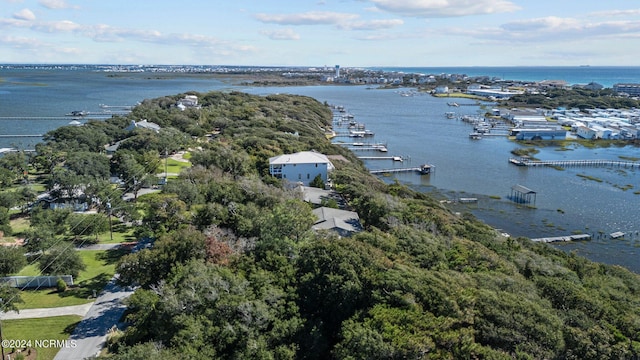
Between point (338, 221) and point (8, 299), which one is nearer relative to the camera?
point (8, 299)

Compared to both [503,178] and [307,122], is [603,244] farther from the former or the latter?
[307,122]

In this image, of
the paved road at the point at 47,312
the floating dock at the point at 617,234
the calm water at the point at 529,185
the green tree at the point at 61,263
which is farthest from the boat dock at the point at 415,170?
the paved road at the point at 47,312

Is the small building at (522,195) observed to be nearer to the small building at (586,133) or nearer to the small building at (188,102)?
the small building at (586,133)

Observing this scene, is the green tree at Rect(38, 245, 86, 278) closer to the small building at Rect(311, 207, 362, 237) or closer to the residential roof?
the small building at Rect(311, 207, 362, 237)

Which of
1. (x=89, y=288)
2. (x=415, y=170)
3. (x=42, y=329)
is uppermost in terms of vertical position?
(x=415, y=170)

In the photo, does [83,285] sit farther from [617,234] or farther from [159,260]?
[617,234]

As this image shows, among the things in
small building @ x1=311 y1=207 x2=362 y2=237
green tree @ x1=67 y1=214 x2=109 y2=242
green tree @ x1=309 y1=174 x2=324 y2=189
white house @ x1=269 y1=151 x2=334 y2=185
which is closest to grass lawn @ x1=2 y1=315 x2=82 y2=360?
green tree @ x1=67 y1=214 x2=109 y2=242

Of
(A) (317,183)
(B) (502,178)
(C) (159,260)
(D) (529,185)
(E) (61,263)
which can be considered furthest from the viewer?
(B) (502,178)

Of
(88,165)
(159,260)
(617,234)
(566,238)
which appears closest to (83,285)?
(159,260)
